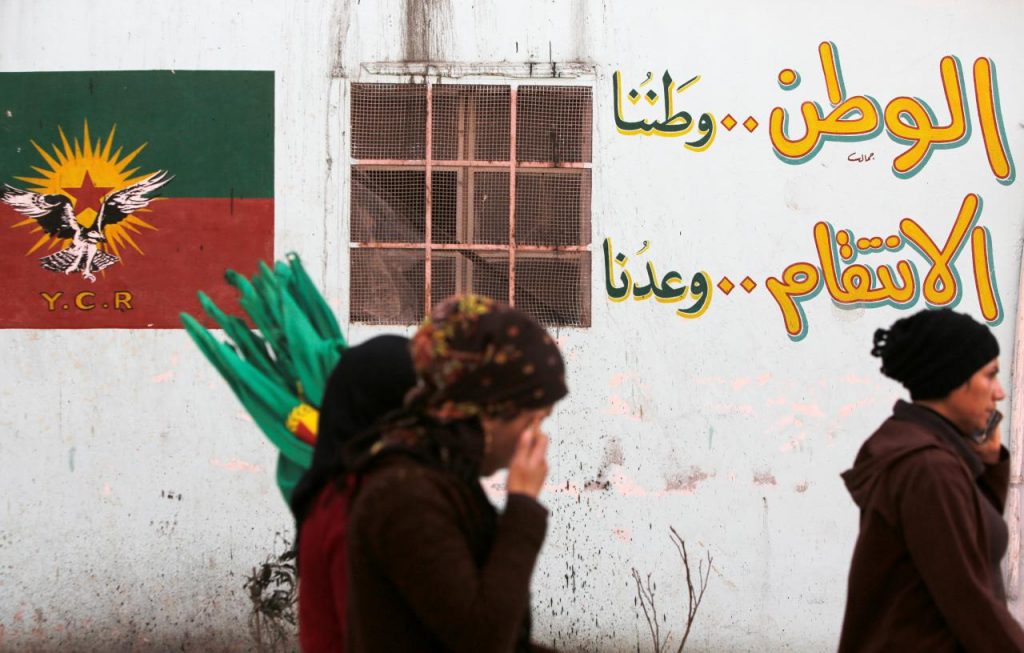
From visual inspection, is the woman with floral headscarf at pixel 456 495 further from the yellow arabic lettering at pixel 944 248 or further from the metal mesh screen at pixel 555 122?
the yellow arabic lettering at pixel 944 248

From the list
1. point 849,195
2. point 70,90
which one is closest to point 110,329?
point 70,90

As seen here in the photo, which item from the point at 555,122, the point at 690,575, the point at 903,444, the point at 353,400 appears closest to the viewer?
the point at 353,400

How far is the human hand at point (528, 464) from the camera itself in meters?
1.79

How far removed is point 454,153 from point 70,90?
155 cm

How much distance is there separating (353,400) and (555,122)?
312 centimetres

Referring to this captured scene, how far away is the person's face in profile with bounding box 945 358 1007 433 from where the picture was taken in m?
2.50

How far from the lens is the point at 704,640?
488 cm

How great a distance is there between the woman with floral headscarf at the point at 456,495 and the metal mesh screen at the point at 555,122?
10.4 feet

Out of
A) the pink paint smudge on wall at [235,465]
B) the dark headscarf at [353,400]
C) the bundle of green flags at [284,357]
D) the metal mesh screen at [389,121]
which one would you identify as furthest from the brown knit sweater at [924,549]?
the pink paint smudge on wall at [235,465]

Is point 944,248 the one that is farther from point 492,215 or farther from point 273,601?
point 273,601

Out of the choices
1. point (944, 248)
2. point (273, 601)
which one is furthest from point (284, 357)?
point (944, 248)

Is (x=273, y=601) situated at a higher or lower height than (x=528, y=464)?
lower

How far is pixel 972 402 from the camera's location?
8.20 ft

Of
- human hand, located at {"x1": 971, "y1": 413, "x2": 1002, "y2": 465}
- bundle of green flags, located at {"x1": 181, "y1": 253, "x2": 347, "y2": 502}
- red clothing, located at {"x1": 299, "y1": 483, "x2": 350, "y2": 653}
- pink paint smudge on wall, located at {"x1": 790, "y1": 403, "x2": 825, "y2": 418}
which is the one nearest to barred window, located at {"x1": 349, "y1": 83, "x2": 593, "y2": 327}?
pink paint smudge on wall, located at {"x1": 790, "y1": 403, "x2": 825, "y2": 418}
